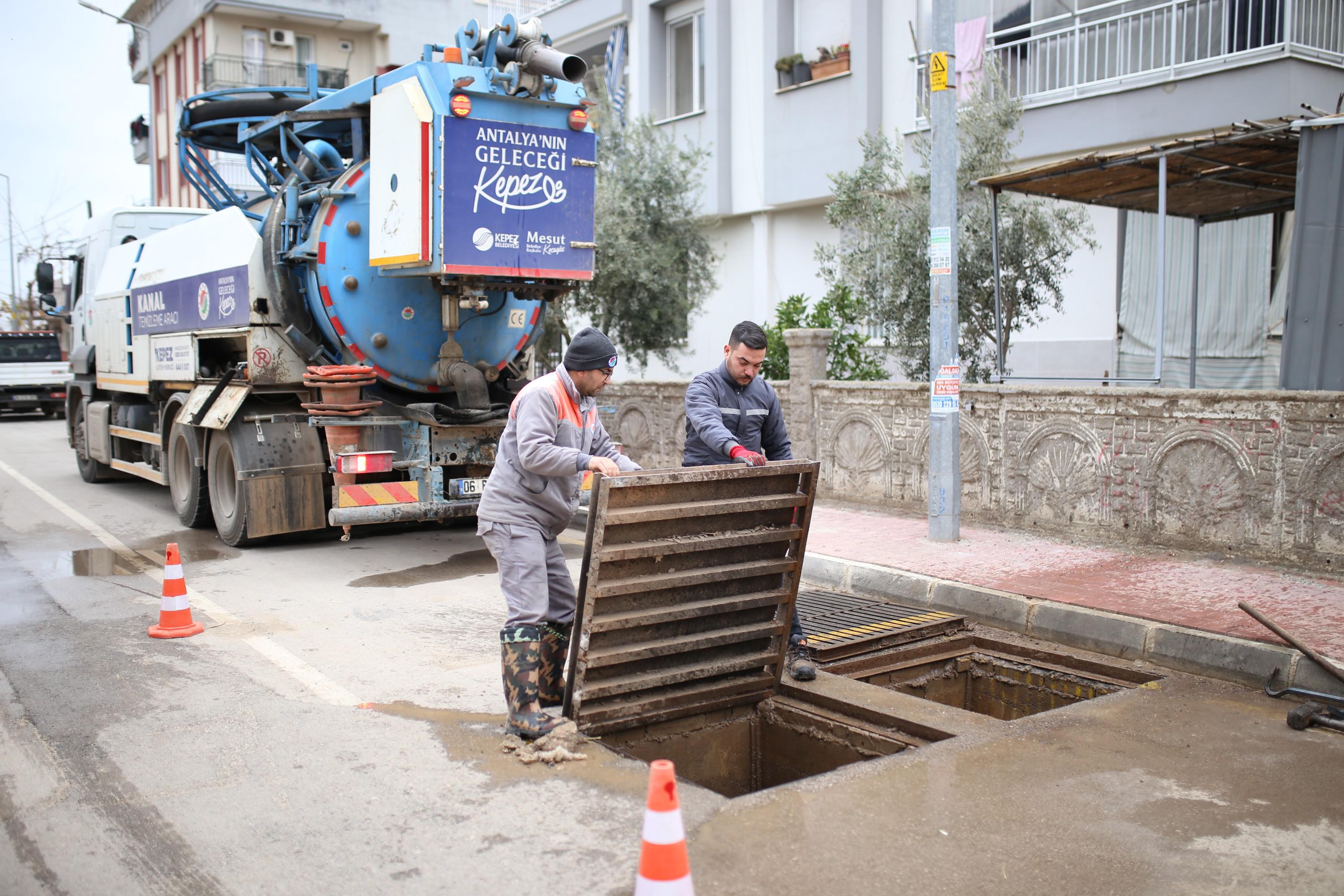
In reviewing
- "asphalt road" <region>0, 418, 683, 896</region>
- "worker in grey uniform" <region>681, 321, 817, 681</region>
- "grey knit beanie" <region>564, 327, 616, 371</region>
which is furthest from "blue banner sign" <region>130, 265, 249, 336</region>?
"grey knit beanie" <region>564, 327, 616, 371</region>

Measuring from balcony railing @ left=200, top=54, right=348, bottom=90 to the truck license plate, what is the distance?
28.5 meters

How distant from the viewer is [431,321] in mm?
8734

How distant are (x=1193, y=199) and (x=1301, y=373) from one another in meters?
3.98

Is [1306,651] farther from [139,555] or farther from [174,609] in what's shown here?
[139,555]

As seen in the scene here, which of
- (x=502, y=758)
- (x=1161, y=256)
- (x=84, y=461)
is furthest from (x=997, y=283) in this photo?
(x=84, y=461)

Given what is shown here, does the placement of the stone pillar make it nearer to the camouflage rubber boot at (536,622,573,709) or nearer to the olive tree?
the olive tree

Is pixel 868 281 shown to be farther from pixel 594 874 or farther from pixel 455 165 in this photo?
pixel 594 874

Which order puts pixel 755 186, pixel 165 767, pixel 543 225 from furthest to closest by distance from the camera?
pixel 755 186 → pixel 543 225 → pixel 165 767

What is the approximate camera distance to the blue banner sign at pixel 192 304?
922 cm

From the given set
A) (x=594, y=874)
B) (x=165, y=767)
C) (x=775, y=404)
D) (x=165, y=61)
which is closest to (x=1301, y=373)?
(x=775, y=404)

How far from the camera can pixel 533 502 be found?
4.43 m

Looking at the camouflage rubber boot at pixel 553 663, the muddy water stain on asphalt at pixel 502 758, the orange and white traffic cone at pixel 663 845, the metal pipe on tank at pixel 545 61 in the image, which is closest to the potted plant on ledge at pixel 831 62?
the metal pipe on tank at pixel 545 61

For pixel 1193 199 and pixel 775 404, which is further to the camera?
pixel 1193 199

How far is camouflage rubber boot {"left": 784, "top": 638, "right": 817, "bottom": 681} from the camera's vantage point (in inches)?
205
